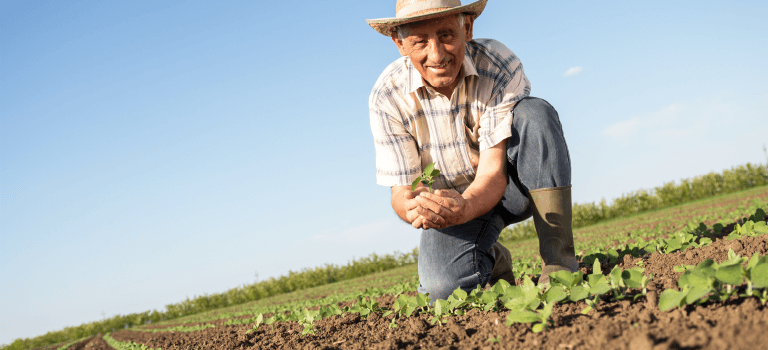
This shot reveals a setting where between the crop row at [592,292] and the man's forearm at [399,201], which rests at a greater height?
the man's forearm at [399,201]

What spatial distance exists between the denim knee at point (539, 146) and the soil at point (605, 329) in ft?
2.52

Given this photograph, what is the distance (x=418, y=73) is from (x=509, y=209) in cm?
111

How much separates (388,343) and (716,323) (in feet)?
3.79

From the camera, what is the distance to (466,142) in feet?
A: 10.2

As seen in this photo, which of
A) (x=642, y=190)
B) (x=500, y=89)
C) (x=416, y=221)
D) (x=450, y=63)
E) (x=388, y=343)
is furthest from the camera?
(x=642, y=190)

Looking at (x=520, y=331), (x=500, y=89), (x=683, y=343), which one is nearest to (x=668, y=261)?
(x=500, y=89)

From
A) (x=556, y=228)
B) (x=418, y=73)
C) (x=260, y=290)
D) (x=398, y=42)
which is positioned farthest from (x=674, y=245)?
(x=260, y=290)

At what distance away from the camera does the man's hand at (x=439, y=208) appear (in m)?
2.42

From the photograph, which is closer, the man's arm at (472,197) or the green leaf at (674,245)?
the man's arm at (472,197)

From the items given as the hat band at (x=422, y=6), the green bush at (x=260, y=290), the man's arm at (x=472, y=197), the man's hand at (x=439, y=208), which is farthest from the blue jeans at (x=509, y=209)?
the green bush at (x=260, y=290)

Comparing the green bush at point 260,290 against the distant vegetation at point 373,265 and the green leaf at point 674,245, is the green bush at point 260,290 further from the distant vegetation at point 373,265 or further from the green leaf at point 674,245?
the green leaf at point 674,245

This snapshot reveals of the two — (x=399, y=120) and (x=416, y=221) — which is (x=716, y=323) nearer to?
(x=416, y=221)

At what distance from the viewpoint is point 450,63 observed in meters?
2.76

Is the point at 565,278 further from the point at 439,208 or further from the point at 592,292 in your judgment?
the point at 439,208
